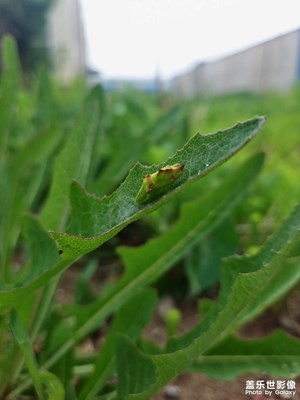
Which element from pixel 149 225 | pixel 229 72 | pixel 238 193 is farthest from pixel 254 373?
pixel 229 72

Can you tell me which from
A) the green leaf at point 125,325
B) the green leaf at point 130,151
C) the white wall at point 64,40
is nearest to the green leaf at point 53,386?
the green leaf at point 125,325

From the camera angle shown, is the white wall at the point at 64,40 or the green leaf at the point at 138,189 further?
the white wall at the point at 64,40

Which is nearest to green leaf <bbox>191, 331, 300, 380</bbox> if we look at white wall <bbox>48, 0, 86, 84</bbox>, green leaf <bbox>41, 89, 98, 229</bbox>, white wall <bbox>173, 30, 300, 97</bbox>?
green leaf <bbox>41, 89, 98, 229</bbox>

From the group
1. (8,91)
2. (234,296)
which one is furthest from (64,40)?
(234,296)

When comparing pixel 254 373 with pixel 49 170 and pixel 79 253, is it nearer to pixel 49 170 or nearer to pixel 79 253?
pixel 79 253

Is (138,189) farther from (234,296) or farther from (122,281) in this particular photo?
(122,281)

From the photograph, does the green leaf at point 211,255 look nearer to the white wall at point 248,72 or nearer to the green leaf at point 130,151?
the green leaf at point 130,151
